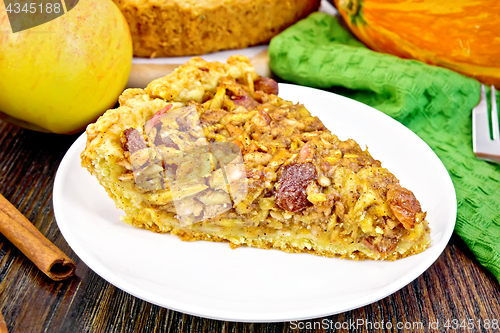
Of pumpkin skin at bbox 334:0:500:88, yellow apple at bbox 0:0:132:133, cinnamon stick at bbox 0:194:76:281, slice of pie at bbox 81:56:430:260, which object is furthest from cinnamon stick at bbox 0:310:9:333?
pumpkin skin at bbox 334:0:500:88

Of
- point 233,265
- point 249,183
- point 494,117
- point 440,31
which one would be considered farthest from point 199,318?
point 440,31

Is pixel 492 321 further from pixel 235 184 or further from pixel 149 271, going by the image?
pixel 149 271

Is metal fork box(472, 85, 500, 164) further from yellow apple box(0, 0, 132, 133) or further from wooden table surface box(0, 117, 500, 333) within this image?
yellow apple box(0, 0, 132, 133)

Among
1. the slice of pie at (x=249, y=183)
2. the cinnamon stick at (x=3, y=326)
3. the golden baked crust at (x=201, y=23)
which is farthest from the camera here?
the golden baked crust at (x=201, y=23)

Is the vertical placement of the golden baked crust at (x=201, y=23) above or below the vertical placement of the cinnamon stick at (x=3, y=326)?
above

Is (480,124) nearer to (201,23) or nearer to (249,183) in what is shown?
(249,183)

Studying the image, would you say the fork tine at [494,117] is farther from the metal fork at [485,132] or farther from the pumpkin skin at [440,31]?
the pumpkin skin at [440,31]

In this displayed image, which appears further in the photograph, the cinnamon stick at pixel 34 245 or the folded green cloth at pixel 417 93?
the folded green cloth at pixel 417 93

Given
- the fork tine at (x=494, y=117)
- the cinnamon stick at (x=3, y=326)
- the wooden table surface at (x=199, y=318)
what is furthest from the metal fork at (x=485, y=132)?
the cinnamon stick at (x=3, y=326)
